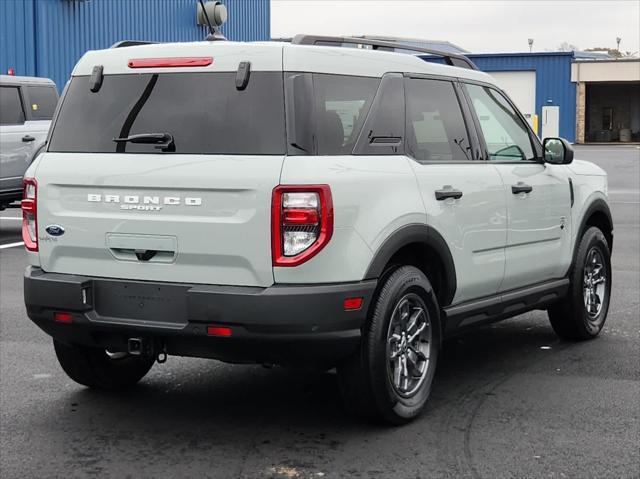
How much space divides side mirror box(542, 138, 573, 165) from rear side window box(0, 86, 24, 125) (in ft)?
32.1

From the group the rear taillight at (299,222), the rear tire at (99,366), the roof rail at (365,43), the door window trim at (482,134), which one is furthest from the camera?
the door window trim at (482,134)

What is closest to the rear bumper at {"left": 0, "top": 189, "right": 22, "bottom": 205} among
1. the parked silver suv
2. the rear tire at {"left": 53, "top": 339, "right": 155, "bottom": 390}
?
the parked silver suv

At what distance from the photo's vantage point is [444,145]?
Answer: 5746 millimetres

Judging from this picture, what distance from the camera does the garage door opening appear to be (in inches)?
2547

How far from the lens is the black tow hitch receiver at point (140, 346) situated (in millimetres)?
4945

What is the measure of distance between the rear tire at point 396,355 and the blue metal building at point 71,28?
2140 cm

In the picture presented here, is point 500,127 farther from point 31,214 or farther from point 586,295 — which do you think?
point 31,214

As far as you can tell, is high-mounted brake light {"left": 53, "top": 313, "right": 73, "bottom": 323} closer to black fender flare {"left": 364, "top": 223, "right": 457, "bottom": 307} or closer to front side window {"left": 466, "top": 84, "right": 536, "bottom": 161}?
black fender flare {"left": 364, "top": 223, "right": 457, "bottom": 307}

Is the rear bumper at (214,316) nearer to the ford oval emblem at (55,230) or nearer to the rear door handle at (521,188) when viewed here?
the ford oval emblem at (55,230)

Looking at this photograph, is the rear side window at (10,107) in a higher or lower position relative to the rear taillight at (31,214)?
higher

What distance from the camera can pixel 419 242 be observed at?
5301 mm

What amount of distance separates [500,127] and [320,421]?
233 centimetres

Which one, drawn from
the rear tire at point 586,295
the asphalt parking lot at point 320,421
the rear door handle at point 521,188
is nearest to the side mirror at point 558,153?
the rear door handle at point 521,188

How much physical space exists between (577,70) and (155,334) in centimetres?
5848
